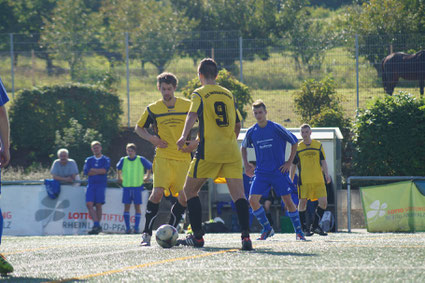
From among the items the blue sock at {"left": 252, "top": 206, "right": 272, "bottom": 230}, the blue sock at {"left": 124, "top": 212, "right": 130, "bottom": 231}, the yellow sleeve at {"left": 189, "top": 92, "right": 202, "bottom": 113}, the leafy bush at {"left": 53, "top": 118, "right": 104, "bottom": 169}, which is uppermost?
the yellow sleeve at {"left": 189, "top": 92, "right": 202, "bottom": 113}

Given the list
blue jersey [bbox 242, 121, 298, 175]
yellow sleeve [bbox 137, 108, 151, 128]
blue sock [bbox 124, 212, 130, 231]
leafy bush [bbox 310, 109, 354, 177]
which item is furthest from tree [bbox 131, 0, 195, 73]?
yellow sleeve [bbox 137, 108, 151, 128]

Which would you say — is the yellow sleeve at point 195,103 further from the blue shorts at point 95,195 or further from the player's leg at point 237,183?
the blue shorts at point 95,195

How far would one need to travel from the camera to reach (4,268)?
5496 mm

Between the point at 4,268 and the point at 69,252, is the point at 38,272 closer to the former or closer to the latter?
the point at 4,268

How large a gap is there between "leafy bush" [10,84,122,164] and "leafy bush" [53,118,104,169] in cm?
102

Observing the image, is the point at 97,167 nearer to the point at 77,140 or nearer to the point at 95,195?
the point at 95,195

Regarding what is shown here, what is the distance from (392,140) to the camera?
19.6 metres

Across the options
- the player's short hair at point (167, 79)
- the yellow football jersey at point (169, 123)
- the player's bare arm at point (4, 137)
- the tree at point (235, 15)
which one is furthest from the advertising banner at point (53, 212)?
the tree at point (235, 15)

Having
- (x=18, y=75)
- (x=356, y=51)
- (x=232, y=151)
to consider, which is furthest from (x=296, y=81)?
(x=232, y=151)

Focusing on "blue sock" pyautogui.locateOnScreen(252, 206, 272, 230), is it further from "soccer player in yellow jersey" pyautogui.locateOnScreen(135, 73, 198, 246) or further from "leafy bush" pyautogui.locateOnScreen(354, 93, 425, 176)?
"leafy bush" pyautogui.locateOnScreen(354, 93, 425, 176)

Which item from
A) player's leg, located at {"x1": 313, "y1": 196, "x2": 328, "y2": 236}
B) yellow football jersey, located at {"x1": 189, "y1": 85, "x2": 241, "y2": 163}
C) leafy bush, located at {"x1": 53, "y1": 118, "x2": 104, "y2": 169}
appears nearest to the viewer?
yellow football jersey, located at {"x1": 189, "y1": 85, "x2": 241, "y2": 163}

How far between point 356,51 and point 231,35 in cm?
366

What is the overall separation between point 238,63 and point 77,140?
528cm

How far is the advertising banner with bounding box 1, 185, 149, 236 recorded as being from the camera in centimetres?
1666
